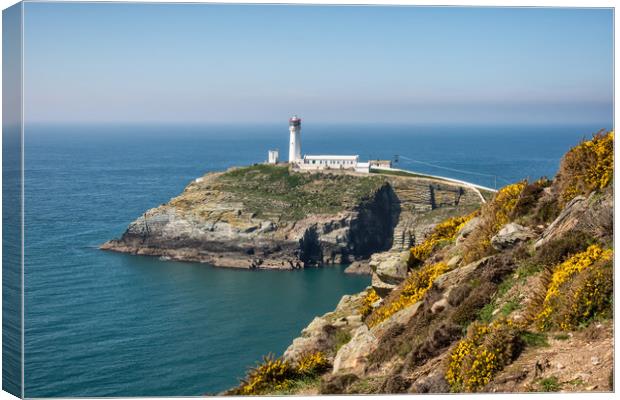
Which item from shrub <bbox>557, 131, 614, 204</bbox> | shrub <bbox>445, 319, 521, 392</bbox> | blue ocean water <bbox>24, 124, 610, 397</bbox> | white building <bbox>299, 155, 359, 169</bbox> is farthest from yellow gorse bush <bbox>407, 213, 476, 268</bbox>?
white building <bbox>299, 155, 359, 169</bbox>

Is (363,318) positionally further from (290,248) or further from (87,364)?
(290,248)

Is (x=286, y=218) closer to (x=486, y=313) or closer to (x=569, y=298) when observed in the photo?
(x=486, y=313)

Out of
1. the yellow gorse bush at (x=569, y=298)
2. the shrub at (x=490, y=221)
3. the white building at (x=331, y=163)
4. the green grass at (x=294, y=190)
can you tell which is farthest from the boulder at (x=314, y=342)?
the white building at (x=331, y=163)

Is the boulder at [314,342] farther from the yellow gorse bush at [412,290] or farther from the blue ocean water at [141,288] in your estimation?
the blue ocean water at [141,288]

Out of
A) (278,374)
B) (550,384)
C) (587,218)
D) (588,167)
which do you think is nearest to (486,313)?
(550,384)

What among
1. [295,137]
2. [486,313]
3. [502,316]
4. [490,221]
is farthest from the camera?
[295,137]

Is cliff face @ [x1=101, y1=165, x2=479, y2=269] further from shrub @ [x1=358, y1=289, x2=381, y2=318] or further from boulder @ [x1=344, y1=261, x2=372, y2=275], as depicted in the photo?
shrub @ [x1=358, y1=289, x2=381, y2=318]

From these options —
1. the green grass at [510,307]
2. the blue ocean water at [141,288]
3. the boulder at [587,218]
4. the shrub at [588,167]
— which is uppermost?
the shrub at [588,167]
